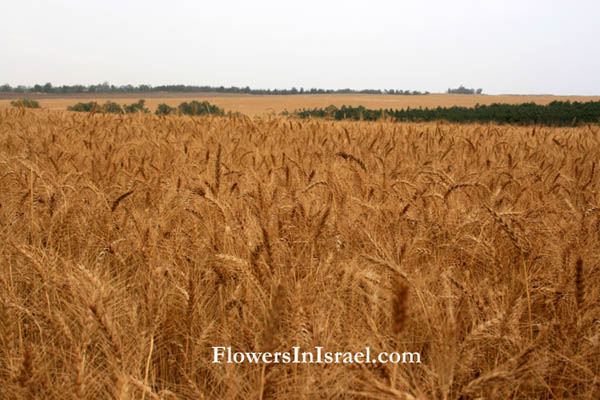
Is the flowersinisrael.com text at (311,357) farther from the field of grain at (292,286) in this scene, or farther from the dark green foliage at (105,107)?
the dark green foliage at (105,107)

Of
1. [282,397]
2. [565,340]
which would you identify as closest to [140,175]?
[282,397]

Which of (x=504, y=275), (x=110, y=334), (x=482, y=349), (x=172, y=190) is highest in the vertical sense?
(x=172, y=190)

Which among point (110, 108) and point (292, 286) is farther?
point (110, 108)

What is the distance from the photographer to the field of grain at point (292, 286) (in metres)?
0.89

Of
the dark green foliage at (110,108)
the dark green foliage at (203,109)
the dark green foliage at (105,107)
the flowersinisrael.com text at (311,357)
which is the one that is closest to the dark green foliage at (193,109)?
the dark green foliage at (203,109)

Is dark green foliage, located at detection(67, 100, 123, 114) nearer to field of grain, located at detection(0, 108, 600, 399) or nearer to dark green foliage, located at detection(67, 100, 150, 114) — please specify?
dark green foliage, located at detection(67, 100, 150, 114)

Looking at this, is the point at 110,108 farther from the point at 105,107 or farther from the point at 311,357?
the point at 311,357

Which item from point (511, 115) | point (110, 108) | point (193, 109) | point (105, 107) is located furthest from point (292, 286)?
point (511, 115)

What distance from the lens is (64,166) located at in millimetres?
2666

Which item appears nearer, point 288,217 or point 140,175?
point 288,217

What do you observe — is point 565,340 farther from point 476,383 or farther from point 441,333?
point 476,383

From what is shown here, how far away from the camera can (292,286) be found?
4.39 feet

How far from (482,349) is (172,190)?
158 cm

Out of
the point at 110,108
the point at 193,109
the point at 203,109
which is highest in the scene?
the point at 203,109
